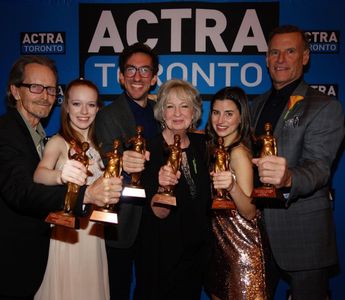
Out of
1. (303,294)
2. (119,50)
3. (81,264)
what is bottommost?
(303,294)

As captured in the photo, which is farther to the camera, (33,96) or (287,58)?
(287,58)

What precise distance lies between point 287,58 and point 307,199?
3.29 ft

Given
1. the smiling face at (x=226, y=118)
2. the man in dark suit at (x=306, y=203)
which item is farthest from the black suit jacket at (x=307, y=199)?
the smiling face at (x=226, y=118)

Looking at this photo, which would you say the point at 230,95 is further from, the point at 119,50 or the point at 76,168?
the point at 119,50

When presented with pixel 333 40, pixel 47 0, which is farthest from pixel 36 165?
pixel 333 40

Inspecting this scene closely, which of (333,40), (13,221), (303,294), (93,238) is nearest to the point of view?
(13,221)

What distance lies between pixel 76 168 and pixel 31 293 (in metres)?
0.89

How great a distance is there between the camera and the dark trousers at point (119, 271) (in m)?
2.60

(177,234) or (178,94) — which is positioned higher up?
(178,94)

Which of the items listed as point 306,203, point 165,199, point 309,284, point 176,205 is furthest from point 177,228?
point 309,284

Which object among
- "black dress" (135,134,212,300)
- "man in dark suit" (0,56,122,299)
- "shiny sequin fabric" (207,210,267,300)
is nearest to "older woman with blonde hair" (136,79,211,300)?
"black dress" (135,134,212,300)

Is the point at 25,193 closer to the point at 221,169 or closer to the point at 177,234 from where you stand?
the point at 177,234

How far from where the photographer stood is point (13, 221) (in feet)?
7.01

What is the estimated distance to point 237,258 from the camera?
2277mm
